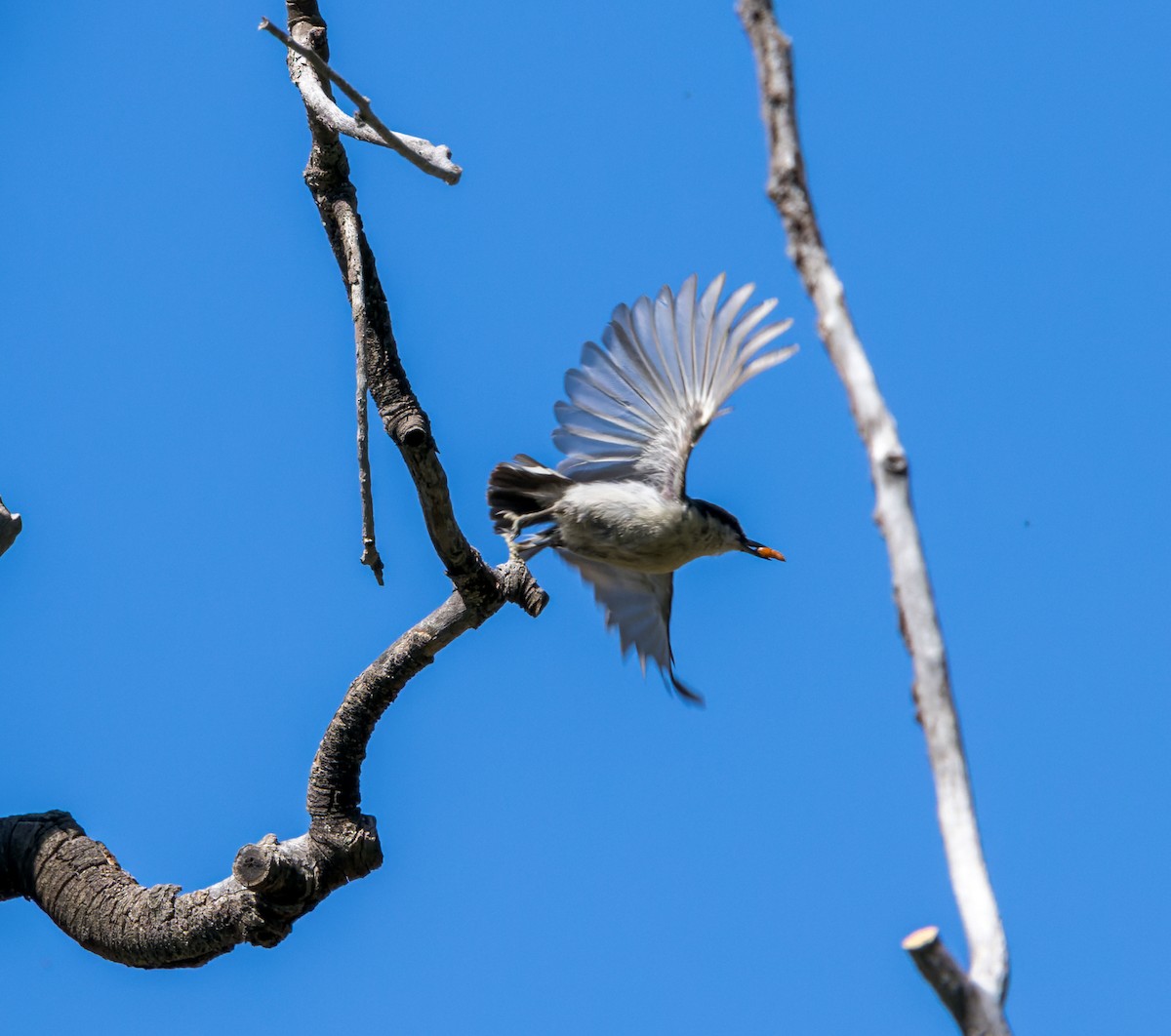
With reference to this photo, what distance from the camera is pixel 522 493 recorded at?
5.65 m

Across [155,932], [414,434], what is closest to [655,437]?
[414,434]

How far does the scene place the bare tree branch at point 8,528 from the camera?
4.37 metres

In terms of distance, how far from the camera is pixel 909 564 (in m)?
2.14

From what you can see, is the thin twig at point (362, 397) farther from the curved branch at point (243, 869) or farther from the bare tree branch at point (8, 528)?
the bare tree branch at point (8, 528)

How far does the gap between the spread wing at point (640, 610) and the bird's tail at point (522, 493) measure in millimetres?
449

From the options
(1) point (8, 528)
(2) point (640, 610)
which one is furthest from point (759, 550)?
(1) point (8, 528)

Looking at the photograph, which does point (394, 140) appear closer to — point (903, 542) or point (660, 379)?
point (903, 542)

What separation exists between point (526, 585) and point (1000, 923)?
2702 mm

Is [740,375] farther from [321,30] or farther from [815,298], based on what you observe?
[815,298]

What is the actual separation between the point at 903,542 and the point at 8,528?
120 inches

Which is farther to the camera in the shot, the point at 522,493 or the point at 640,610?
the point at 640,610

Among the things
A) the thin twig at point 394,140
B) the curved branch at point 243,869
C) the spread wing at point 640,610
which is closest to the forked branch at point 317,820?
the curved branch at point 243,869

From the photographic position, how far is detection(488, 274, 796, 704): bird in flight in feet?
17.6

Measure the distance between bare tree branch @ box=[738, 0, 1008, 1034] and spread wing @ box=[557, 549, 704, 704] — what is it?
12.2 ft
